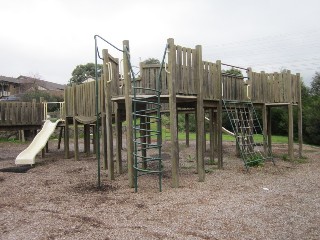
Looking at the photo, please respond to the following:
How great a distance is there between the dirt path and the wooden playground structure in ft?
2.67

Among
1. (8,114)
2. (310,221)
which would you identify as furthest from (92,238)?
(8,114)

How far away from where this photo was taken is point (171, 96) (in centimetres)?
856

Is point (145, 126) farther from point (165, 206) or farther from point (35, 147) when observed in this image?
point (165, 206)

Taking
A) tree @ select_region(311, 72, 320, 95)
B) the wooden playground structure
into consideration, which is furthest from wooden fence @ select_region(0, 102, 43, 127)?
tree @ select_region(311, 72, 320, 95)

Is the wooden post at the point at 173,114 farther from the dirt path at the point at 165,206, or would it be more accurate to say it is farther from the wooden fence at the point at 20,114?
the wooden fence at the point at 20,114

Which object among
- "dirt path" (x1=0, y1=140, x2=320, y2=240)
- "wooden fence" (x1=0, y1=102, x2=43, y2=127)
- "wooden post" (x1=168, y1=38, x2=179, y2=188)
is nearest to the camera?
"dirt path" (x1=0, y1=140, x2=320, y2=240)

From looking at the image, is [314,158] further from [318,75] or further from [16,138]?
[318,75]

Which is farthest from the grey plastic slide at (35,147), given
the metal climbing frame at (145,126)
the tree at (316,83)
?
the tree at (316,83)

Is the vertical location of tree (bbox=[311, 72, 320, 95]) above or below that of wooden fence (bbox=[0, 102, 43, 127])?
above

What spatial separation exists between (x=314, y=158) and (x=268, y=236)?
11.0 metres

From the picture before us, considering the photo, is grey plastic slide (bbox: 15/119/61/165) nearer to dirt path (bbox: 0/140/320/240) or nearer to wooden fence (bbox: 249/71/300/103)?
dirt path (bbox: 0/140/320/240)

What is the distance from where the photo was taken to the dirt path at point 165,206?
5277 mm

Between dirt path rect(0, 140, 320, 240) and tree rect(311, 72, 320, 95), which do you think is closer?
dirt path rect(0, 140, 320, 240)

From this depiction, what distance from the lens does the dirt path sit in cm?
528
